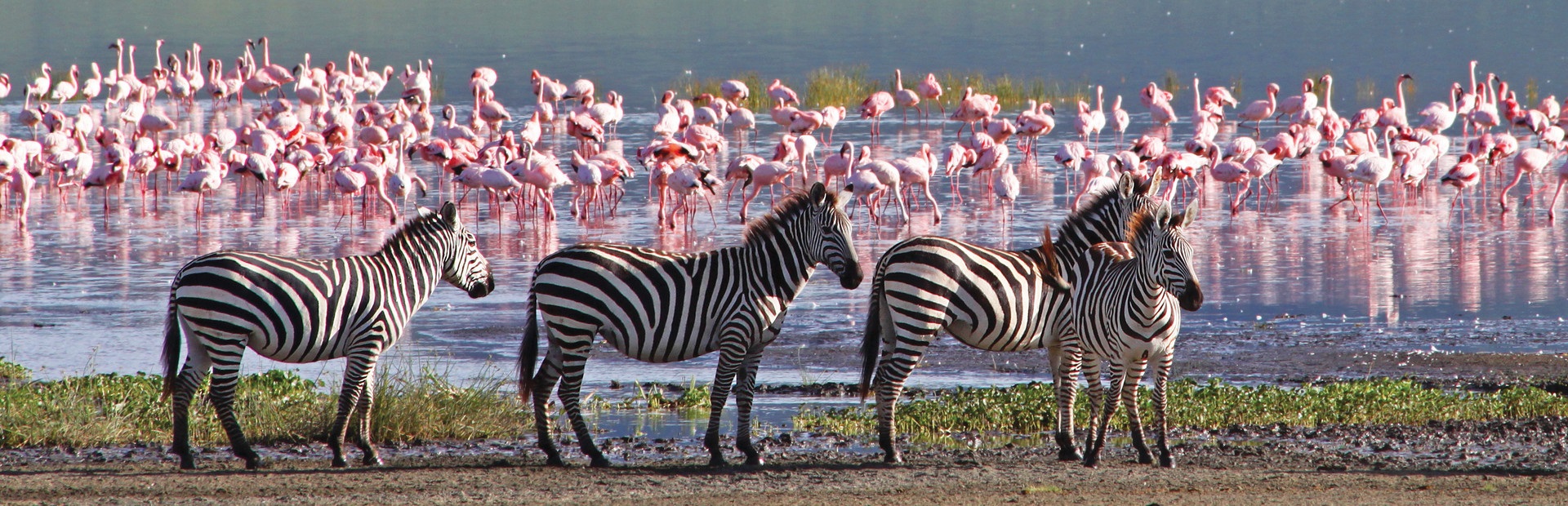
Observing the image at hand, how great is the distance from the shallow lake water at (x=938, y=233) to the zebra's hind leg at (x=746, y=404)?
83.7 inches

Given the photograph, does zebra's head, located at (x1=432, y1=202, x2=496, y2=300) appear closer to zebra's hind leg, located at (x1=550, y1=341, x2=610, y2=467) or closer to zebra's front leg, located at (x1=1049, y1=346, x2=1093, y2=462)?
zebra's hind leg, located at (x1=550, y1=341, x2=610, y2=467)

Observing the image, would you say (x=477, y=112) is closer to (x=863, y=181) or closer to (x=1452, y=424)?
(x=863, y=181)

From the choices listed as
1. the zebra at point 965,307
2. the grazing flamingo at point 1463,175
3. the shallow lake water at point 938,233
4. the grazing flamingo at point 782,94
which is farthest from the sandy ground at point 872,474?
the grazing flamingo at point 782,94

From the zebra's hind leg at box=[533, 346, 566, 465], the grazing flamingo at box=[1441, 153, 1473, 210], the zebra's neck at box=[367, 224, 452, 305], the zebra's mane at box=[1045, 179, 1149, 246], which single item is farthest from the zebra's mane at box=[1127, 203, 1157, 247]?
the grazing flamingo at box=[1441, 153, 1473, 210]

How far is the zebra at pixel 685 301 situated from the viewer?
7375 millimetres

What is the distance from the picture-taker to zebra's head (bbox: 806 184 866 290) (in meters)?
7.55

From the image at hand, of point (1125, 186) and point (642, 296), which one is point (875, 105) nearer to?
point (1125, 186)

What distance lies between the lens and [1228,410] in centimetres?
847

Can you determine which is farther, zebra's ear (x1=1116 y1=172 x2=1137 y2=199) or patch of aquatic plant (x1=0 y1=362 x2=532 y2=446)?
zebra's ear (x1=1116 y1=172 x2=1137 y2=199)

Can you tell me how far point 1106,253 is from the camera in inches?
297

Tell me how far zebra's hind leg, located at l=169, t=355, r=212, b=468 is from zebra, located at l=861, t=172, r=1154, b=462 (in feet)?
8.98

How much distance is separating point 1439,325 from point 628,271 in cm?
623

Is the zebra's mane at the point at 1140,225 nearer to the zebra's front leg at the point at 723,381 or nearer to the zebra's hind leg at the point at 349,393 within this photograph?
the zebra's front leg at the point at 723,381

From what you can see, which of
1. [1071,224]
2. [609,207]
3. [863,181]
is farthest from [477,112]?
[1071,224]
